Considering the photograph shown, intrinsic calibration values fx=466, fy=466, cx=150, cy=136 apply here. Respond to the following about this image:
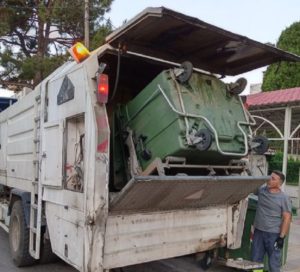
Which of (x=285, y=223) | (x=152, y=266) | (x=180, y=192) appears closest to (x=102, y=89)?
(x=180, y=192)

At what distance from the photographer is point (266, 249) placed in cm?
534

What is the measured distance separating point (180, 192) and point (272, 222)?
150 cm

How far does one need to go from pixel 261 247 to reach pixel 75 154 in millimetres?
2502

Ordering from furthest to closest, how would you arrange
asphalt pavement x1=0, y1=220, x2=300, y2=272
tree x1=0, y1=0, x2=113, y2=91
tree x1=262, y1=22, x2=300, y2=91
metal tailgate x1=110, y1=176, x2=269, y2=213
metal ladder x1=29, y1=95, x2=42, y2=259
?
1. tree x1=262, y1=22, x2=300, y2=91
2. tree x1=0, y1=0, x2=113, y2=91
3. asphalt pavement x1=0, y1=220, x2=300, y2=272
4. metal ladder x1=29, y1=95, x2=42, y2=259
5. metal tailgate x1=110, y1=176, x2=269, y2=213

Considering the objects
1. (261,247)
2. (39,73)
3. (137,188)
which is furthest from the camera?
(39,73)

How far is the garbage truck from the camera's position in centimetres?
395

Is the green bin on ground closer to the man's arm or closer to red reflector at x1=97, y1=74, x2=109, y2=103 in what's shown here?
the man's arm

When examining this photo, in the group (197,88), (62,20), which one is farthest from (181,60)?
(62,20)

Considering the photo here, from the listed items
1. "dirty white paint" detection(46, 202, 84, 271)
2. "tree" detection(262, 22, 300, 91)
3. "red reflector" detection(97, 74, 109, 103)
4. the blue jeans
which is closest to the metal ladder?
"dirty white paint" detection(46, 202, 84, 271)

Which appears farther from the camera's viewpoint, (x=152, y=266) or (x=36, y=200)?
(x=152, y=266)

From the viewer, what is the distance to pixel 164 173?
4.16 meters

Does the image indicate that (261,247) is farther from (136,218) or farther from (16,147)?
(16,147)

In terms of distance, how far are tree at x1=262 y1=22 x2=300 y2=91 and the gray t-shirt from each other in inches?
795

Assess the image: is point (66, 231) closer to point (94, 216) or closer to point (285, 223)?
point (94, 216)
